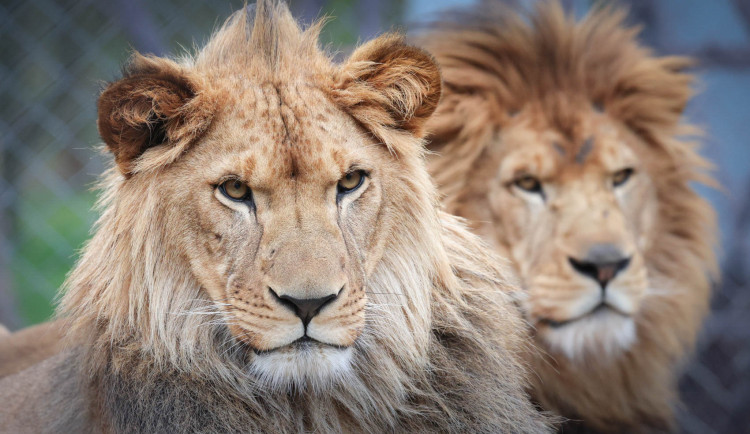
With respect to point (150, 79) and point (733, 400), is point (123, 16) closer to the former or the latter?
point (150, 79)

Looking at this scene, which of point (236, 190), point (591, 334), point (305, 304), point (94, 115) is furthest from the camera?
point (94, 115)

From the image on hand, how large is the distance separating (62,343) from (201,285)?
0.33 metres

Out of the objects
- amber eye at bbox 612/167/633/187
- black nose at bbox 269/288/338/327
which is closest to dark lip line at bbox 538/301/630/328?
amber eye at bbox 612/167/633/187

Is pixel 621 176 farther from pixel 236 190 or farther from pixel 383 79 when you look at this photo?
pixel 236 190

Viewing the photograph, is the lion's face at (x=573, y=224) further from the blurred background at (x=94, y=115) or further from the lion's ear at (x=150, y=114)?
the lion's ear at (x=150, y=114)

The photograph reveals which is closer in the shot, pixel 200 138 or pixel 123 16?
pixel 200 138

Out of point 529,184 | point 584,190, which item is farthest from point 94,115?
point 584,190

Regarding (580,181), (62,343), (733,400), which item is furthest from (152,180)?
(733,400)

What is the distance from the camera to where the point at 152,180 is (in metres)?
1.21

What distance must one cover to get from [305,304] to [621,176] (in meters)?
0.96

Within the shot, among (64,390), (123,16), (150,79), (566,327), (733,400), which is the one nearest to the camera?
(150,79)

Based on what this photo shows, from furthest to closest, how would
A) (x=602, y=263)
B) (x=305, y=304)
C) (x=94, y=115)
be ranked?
(x=94, y=115) < (x=602, y=263) < (x=305, y=304)

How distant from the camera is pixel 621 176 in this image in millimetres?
1771

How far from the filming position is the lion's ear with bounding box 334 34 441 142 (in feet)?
4.09
